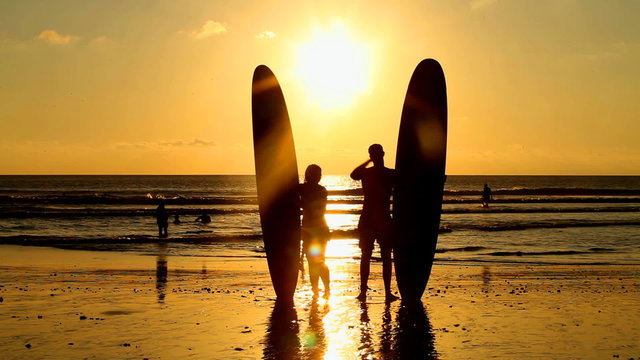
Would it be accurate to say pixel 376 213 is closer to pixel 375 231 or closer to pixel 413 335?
pixel 375 231

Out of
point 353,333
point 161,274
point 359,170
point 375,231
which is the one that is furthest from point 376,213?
point 161,274

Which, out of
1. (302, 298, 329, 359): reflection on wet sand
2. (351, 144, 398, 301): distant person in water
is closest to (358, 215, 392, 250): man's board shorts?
(351, 144, 398, 301): distant person in water

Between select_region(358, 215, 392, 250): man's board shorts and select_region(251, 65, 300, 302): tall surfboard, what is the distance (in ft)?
3.12

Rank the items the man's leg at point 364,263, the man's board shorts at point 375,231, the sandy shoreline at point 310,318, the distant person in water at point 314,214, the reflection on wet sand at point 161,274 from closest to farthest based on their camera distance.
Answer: the sandy shoreline at point 310,318
the man's board shorts at point 375,231
the man's leg at point 364,263
the distant person in water at point 314,214
the reflection on wet sand at point 161,274

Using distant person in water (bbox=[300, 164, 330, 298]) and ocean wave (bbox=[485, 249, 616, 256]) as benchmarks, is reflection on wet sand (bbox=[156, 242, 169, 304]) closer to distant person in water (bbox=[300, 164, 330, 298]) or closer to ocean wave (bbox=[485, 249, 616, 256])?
distant person in water (bbox=[300, 164, 330, 298])

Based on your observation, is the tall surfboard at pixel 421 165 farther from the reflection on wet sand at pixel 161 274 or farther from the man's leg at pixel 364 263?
the reflection on wet sand at pixel 161 274

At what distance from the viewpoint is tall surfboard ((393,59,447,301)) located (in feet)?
30.2

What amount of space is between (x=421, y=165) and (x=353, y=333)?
3.02 meters

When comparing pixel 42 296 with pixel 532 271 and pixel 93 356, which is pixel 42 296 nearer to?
pixel 93 356

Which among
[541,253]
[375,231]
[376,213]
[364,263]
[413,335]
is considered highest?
[376,213]

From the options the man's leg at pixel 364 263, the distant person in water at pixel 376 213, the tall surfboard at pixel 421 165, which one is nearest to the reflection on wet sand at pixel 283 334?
the man's leg at pixel 364 263

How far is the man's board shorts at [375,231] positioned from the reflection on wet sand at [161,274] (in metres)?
3.03

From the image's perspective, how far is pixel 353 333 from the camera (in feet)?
23.4

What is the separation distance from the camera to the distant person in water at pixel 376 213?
9.21m
